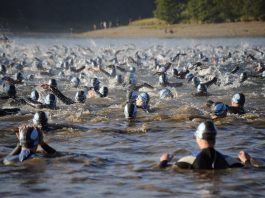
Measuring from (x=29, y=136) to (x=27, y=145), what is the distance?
0.28 m

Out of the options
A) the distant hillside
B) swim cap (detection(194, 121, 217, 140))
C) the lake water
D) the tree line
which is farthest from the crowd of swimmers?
the distant hillside

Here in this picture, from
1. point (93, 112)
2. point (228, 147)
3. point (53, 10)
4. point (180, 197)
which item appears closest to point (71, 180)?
point (180, 197)

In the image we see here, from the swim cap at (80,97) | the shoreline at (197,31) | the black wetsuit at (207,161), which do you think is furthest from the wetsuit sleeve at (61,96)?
the shoreline at (197,31)

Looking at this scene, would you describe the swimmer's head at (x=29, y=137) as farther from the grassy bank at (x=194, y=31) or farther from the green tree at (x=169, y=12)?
the green tree at (x=169, y=12)

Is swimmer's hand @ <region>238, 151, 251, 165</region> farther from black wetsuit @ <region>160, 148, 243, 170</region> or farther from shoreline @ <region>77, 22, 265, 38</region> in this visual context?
shoreline @ <region>77, 22, 265, 38</region>

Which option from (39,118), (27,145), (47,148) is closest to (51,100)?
(39,118)

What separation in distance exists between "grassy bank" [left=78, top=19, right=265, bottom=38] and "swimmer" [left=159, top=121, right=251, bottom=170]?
7331 cm

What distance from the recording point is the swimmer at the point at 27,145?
10.6 m

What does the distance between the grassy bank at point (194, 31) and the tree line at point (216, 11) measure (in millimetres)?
2728

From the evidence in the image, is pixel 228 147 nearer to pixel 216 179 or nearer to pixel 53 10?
pixel 216 179

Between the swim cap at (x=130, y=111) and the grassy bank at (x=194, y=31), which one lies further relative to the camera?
the grassy bank at (x=194, y=31)

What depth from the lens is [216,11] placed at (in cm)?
9831

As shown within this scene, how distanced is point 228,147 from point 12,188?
5233mm

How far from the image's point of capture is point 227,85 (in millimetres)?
26406
